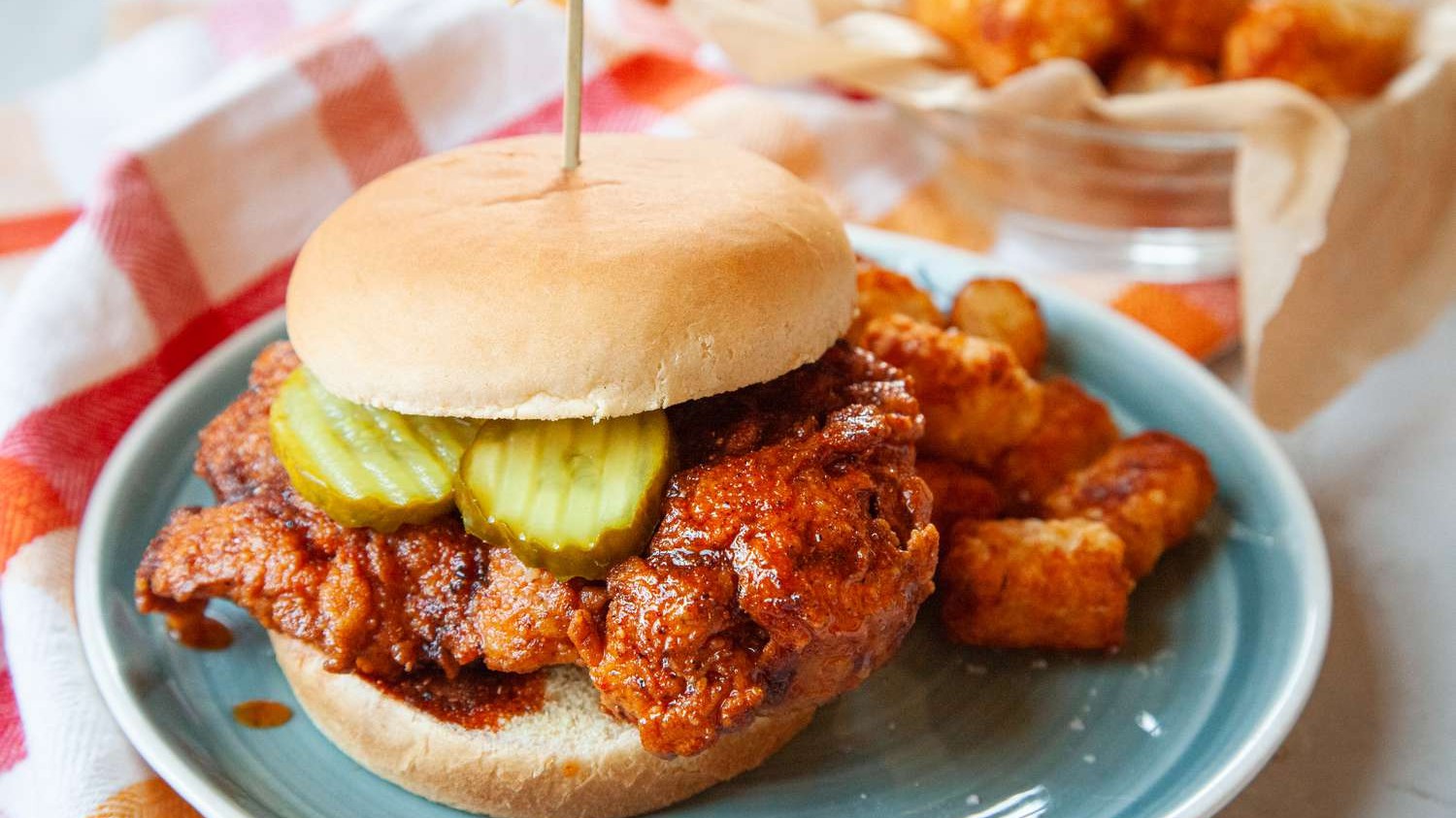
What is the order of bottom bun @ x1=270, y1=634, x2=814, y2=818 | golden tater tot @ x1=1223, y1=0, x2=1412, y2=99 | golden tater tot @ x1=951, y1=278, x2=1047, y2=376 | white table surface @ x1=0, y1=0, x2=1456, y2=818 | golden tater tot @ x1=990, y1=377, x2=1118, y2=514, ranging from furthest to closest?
golden tater tot @ x1=1223, y1=0, x2=1412, y2=99 → golden tater tot @ x1=951, y1=278, x2=1047, y2=376 → golden tater tot @ x1=990, y1=377, x2=1118, y2=514 → white table surface @ x1=0, y1=0, x2=1456, y2=818 → bottom bun @ x1=270, y1=634, x2=814, y2=818

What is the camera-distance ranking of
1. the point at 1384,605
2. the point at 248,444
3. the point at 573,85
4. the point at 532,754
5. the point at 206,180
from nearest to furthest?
the point at 532,754 < the point at 573,85 < the point at 248,444 < the point at 1384,605 < the point at 206,180

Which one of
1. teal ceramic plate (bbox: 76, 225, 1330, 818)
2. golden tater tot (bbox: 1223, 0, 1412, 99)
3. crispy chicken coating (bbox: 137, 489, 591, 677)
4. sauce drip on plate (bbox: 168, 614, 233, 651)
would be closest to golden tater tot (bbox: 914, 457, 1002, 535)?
teal ceramic plate (bbox: 76, 225, 1330, 818)

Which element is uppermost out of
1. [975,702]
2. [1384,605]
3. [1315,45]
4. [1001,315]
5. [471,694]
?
[1315,45]

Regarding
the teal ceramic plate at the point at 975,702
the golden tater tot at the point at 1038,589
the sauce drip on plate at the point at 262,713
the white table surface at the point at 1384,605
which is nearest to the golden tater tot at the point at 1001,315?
the teal ceramic plate at the point at 975,702

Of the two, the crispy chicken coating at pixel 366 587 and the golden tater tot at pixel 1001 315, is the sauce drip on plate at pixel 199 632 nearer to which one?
the crispy chicken coating at pixel 366 587

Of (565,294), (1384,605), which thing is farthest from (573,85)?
(1384,605)

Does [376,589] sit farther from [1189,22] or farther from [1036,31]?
[1189,22]

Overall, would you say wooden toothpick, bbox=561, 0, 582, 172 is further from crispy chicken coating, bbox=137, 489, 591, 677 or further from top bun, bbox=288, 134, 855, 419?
crispy chicken coating, bbox=137, 489, 591, 677
